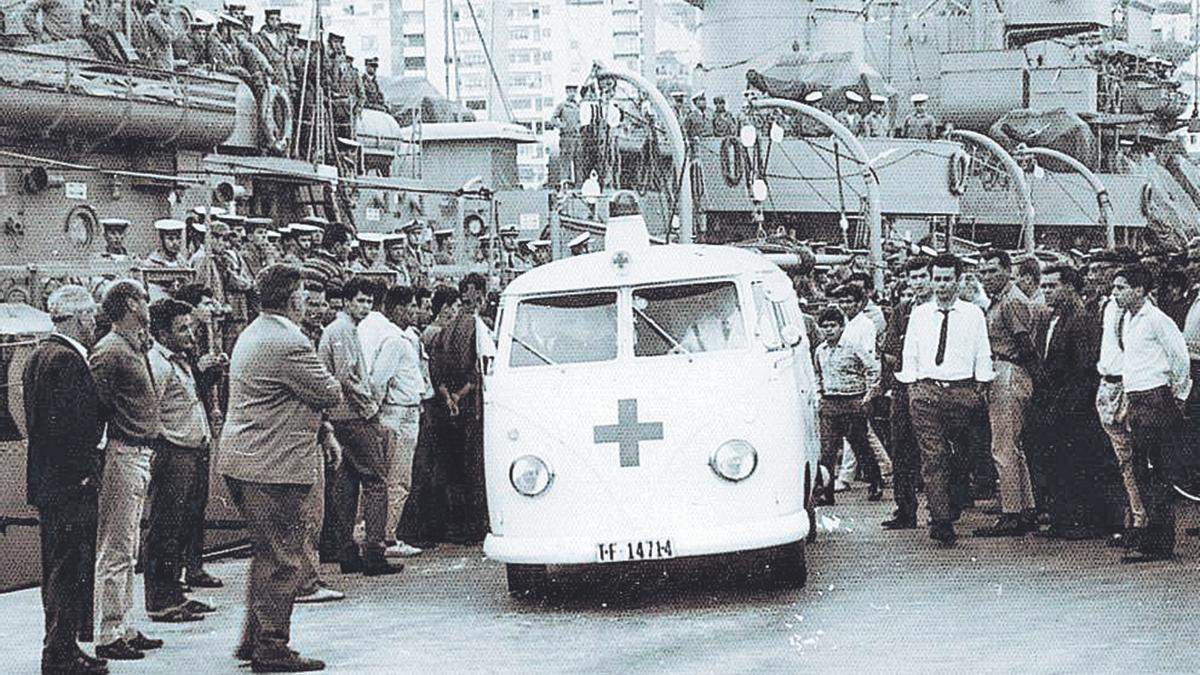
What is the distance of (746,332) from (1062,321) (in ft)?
8.70

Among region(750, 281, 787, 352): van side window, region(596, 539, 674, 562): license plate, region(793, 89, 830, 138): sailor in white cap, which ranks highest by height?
region(793, 89, 830, 138): sailor in white cap

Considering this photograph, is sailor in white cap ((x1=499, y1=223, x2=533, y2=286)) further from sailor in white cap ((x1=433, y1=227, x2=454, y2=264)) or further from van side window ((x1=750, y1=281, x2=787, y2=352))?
van side window ((x1=750, y1=281, x2=787, y2=352))

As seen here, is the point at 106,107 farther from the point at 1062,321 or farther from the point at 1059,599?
the point at 1059,599

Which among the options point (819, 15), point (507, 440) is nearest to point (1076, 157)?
point (819, 15)

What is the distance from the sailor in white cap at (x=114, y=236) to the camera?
1772cm

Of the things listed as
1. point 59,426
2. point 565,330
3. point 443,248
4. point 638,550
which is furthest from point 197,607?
point 443,248

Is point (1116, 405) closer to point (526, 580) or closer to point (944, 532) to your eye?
point (944, 532)

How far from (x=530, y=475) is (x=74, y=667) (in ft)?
9.06

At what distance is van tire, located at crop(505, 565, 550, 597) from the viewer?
10.3 meters

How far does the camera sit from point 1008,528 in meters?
12.3

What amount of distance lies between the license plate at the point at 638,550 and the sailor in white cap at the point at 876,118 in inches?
1223

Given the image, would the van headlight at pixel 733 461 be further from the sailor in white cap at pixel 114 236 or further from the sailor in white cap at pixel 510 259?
the sailor in white cap at pixel 510 259

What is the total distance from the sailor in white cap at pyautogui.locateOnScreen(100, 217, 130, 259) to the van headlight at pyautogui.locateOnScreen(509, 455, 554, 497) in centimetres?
869

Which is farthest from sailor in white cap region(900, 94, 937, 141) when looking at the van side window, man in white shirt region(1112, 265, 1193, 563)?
the van side window
